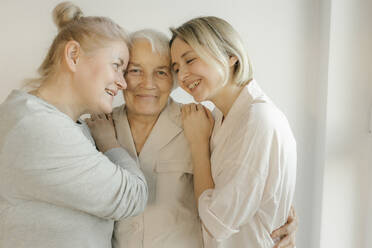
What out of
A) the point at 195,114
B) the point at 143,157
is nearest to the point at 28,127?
the point at 143,157

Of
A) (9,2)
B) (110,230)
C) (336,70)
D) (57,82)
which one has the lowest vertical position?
(110,230)

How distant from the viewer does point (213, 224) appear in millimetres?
1083

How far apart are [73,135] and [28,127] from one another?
0.40ft

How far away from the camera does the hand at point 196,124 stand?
4.16 ft

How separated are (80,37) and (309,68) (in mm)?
1216

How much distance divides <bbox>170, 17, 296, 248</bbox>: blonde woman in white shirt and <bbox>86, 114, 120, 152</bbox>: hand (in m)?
0.29

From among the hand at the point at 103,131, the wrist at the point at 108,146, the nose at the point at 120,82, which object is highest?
the nose at the point at 120,82

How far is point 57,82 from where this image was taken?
1.05m

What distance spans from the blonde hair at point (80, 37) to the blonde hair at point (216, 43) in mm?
255

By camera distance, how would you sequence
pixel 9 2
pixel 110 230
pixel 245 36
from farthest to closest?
pixel 245 36 < pixel 9 2 < pixel 110 230

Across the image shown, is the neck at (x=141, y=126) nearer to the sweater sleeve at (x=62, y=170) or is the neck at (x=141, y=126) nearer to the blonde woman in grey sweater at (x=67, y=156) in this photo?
the blonde woman in grey sweater at (x=67, y=156)

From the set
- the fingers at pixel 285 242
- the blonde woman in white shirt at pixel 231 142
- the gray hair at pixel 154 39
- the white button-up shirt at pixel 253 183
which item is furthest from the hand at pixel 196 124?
the fingers at pixel 285 242

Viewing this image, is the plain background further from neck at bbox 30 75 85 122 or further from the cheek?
neck at bbox 30 75 85 122

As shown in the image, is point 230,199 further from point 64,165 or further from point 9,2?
point 9,2
